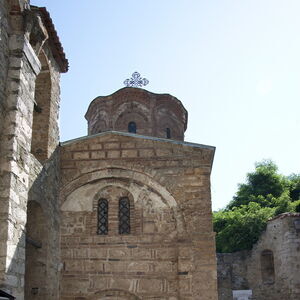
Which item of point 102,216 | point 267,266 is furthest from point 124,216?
point 267,266

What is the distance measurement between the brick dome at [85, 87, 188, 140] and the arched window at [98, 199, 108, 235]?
686cm

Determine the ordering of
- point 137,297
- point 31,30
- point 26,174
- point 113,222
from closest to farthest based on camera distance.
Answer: point 26,174 → point 31,30 → point 137,297 → point 113,222

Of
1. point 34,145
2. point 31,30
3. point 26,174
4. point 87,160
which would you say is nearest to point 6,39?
point 31,30

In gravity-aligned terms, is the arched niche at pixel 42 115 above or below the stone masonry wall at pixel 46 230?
above

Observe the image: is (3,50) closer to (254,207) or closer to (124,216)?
(124,216)

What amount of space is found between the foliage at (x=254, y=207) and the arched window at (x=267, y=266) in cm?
85

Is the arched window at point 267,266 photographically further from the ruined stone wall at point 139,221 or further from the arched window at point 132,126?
the ruined stone wall at point 139,221

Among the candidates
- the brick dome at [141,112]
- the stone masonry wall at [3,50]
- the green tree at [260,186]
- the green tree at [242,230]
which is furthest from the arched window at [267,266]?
the stone masonry wall at [3,50]

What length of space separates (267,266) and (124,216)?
10.1 metres

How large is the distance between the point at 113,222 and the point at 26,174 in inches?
146

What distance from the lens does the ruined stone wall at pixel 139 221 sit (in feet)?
34.5

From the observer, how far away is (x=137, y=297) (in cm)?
1043

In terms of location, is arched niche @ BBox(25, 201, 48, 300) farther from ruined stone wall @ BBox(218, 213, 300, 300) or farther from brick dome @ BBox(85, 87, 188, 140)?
ruined stone wall @ BBox(218, 213, 300, 300)

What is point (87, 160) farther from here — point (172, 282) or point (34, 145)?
point (172, 282)
